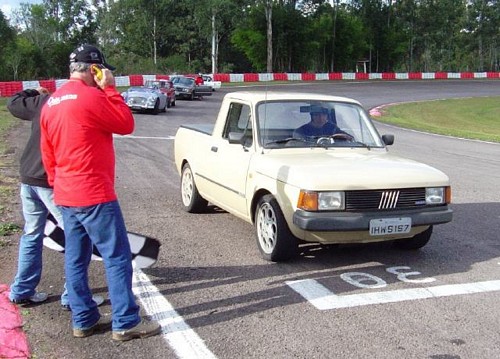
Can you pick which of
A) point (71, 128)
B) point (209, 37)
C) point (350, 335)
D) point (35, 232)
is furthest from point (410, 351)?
point (209, 37)

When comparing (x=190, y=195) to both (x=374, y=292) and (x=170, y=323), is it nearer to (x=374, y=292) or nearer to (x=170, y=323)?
(x=374, y=292)

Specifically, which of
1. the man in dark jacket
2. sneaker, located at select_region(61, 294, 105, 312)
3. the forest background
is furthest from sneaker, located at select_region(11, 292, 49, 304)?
the forest background

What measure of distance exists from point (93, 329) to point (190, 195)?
393 cm

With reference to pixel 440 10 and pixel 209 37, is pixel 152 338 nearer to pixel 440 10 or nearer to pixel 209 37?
pixel 209 37

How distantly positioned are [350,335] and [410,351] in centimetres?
43

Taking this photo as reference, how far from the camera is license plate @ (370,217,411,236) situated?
530 centimetres

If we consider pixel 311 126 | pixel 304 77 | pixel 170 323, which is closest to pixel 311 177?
pixel 311 126

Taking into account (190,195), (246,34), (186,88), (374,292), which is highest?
(246,34)

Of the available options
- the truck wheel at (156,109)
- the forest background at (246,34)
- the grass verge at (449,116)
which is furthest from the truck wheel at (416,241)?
the forest background at (246,34)

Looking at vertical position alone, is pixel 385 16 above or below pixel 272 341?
above

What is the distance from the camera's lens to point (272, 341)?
3977mm

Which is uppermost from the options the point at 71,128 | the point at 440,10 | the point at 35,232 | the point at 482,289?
the point at 440,10

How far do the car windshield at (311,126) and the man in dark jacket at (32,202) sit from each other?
8.23ft

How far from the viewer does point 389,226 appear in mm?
5355
